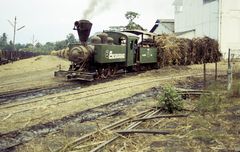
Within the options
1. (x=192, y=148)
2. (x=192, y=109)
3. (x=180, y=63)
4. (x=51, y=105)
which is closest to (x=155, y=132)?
(x=192, y=148)

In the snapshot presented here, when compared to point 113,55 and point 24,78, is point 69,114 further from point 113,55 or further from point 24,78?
point 24,78

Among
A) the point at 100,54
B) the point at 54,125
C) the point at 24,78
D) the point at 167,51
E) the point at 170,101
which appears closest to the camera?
the point at 54,125

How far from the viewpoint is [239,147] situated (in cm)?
716

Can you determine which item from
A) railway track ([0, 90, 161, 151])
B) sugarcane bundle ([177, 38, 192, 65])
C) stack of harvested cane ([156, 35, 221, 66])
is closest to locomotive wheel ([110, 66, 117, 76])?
stack of harvested cane ([156, 35, 221, 66])

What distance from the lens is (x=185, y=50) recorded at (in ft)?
109

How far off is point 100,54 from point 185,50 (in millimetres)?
15174

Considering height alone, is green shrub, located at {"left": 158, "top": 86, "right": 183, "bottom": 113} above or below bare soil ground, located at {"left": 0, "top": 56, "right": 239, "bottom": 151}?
above

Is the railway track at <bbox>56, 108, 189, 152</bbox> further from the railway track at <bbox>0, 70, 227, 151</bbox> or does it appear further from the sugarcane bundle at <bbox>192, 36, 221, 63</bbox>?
the sugarcane bundle at <bbox>192, 36, 221, 63</bbox>

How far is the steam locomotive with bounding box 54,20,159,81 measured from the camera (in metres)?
19.6

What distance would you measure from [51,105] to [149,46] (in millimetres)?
16264

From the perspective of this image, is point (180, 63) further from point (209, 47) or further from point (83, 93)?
point (83, 93)

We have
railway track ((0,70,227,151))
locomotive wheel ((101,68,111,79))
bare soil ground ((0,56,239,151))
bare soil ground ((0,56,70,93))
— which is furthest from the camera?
locomotive wheel ((101,68,111,79))

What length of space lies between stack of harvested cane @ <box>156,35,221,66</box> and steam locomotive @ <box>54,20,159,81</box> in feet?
15.4

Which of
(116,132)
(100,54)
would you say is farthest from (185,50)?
(116,132)
